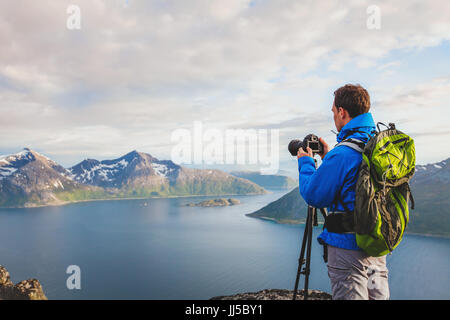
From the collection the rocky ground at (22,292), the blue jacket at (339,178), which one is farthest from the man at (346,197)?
the rocky ground at (22,292)

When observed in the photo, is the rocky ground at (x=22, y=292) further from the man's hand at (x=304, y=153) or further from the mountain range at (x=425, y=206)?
the mountain range at (x=425, y=206)

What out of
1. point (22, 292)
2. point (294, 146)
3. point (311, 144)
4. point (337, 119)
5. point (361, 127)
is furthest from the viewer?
point (22, 292)

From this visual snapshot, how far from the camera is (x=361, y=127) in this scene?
2.93 meters

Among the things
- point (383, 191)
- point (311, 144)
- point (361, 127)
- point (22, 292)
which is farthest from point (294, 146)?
point (22, 292)

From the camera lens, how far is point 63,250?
9225 centimetres

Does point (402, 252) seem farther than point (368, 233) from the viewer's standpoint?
Yes

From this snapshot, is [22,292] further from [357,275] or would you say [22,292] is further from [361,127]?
[361,127]

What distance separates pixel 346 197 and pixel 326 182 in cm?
31

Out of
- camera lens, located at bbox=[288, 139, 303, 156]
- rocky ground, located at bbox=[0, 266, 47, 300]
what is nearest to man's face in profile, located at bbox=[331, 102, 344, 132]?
camera lens, located at bbox=[288, 139, 303, 156]
